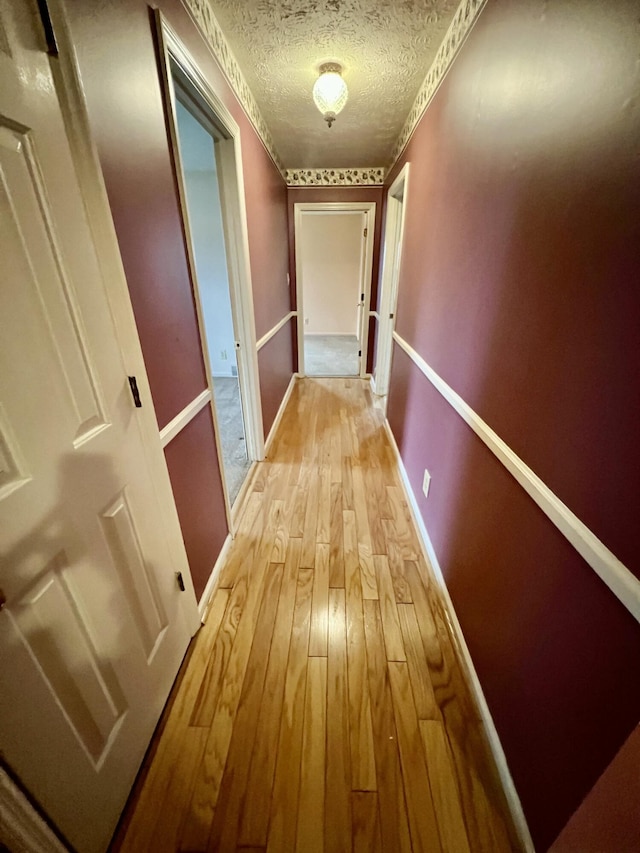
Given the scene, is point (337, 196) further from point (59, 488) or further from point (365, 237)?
point (59, 488)

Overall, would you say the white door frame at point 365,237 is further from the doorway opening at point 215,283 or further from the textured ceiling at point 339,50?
the textured ceiling at point 339,50

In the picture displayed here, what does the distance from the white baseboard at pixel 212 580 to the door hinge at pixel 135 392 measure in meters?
0.97

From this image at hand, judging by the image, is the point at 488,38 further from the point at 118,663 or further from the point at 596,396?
the point at 118,663

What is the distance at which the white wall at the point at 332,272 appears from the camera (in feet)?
20.5

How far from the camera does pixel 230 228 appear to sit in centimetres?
191

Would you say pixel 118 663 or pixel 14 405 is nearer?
pixel 14 405

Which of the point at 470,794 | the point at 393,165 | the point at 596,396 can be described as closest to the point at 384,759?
the point at 470,794

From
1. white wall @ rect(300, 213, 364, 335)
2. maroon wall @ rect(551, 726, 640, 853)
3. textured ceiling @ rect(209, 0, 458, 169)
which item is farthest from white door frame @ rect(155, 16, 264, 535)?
white wall @ rect(300, 213, 364, 335)

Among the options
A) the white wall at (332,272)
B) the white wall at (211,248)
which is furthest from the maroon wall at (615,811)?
the white wall at (332,272)

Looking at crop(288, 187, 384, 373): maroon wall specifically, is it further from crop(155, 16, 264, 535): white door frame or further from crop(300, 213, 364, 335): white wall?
crop(300, 213, 364, 335): white wall

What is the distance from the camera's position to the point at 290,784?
0.91 meters

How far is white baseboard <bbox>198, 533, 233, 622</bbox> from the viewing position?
1366 millimetres

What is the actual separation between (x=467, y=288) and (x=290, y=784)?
1.77 m

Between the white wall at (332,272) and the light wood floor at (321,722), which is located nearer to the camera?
the light wood floor at (321,722)
